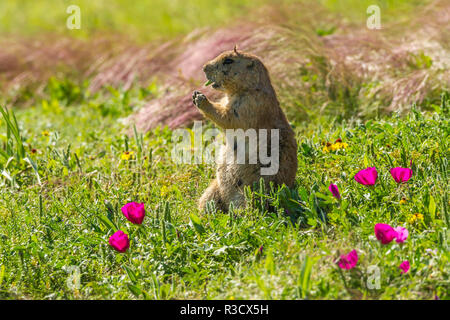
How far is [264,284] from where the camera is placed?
9.73 ft

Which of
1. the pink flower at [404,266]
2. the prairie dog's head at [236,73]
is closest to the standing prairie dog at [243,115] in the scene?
the prairie dog's head at [236,73]

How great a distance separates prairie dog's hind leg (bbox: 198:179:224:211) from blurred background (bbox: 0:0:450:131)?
1.67m

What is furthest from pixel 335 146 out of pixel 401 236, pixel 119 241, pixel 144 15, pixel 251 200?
pixel 144 15

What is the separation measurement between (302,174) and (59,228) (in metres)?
1.78

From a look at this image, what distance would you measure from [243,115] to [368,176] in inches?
41.3

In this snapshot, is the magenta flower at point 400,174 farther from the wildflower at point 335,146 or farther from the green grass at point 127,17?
the green grass at point 127,17

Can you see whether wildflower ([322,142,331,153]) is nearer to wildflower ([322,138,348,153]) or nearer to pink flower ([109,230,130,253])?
wildflower ([322,138,348,153])

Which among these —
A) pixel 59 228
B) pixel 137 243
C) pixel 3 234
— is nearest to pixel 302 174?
pixel 137 243

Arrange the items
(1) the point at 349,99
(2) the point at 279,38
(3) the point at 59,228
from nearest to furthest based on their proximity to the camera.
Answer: (3) the point at 59,228
(1) the point at 349,99
(2) the point at 279,38

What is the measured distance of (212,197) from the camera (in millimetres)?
4363

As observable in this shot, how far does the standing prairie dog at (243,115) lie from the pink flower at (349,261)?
126 cm

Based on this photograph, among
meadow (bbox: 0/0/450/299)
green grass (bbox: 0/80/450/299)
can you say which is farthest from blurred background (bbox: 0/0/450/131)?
green grass (bbox: 0/80/450/299)

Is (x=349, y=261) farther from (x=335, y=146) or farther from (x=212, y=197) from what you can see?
(x=335, y=146)
